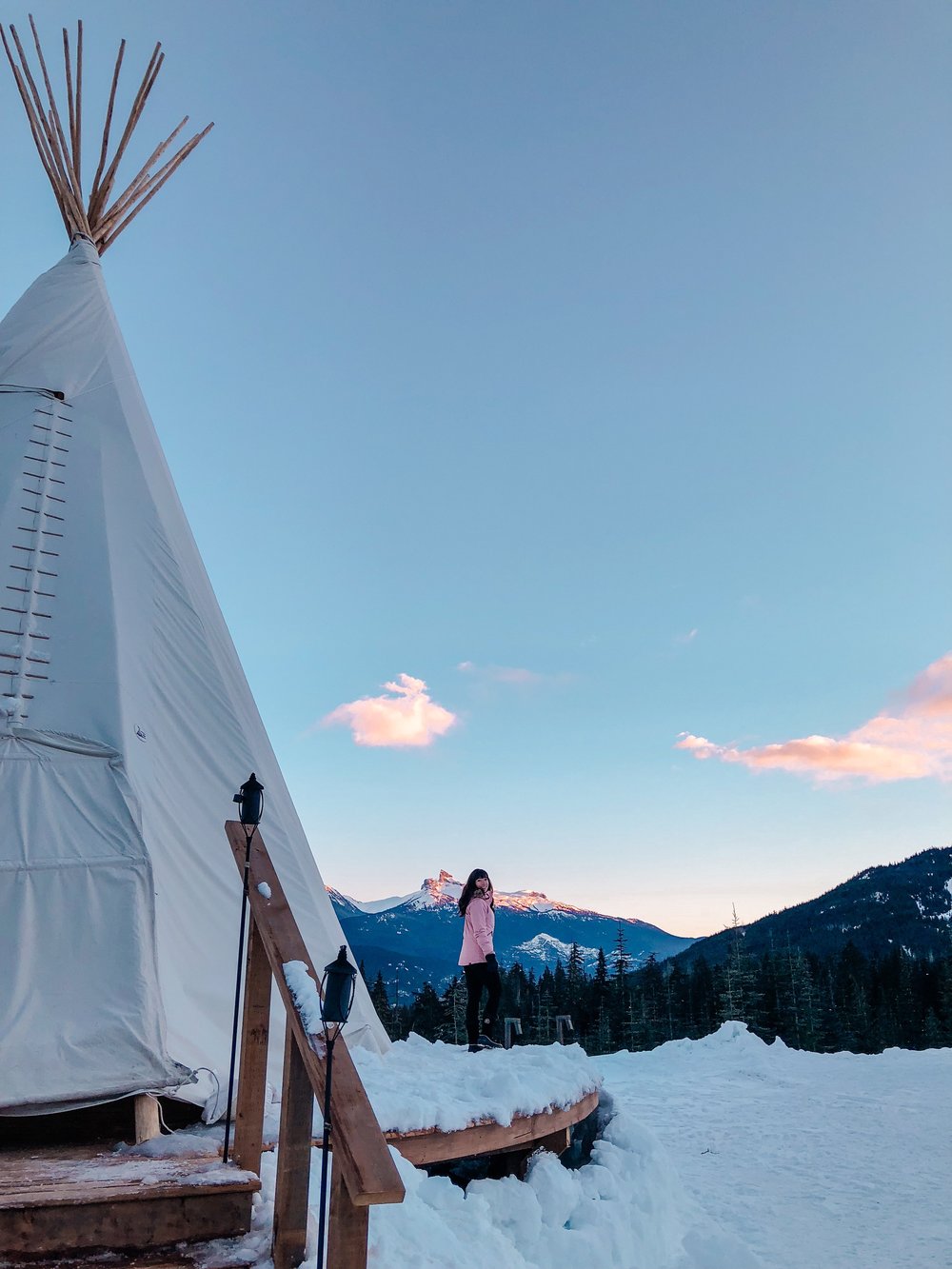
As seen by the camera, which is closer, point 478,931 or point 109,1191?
point 109,1191

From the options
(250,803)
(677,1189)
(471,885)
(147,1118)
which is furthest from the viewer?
(471,885)

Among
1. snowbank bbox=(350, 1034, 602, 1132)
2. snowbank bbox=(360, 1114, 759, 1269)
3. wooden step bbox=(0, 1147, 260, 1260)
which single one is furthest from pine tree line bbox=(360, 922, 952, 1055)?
wooden step bbox=(0, 1147, 260, 1260)

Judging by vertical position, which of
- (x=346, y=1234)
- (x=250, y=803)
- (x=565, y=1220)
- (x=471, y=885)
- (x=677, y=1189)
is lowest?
(x=677, y=1189)

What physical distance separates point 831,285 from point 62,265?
977 cm

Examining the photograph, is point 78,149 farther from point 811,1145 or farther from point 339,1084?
point 811,1145

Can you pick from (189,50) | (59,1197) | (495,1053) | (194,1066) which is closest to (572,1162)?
(495,1053)

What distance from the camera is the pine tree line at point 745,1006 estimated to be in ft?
141

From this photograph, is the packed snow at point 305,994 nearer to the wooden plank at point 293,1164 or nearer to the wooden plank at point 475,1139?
the wooden plank at point 293,1164

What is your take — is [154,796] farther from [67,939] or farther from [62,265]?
[62,265]

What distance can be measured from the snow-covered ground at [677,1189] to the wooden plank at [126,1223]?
3.0 inches

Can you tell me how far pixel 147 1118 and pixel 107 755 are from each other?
1.48 m

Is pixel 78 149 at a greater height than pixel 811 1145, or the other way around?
pixel 78 149

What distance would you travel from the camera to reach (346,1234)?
1612 mm

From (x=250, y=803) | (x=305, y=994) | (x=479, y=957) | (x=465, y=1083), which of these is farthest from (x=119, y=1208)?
(x=479, y=957)
